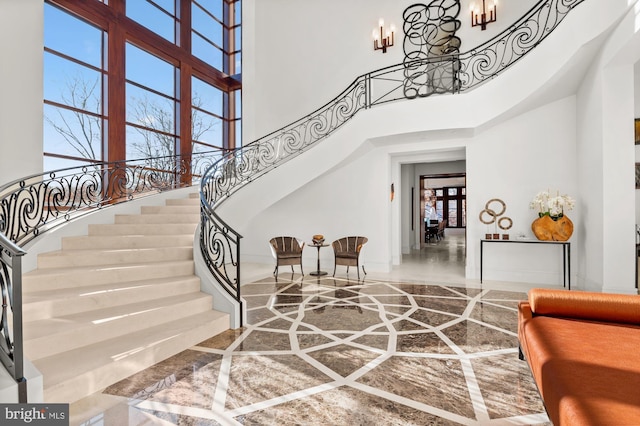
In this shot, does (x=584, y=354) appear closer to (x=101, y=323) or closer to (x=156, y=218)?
(x=101, y=323)

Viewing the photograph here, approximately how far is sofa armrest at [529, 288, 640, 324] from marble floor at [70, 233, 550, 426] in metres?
0.58

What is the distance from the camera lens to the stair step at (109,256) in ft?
12.6

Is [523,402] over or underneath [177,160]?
underneath

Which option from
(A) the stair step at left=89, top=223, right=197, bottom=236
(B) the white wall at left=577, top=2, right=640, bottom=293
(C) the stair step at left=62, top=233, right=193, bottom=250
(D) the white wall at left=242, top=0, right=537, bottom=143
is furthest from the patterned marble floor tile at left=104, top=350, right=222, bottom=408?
(D) the white wall at left=242, top=0, right=537, bottom=143


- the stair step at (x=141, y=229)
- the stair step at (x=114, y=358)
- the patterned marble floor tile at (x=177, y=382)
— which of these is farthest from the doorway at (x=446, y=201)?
the patterned marble floor tile at (x=177, y=382)

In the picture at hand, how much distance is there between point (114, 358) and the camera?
2615mm

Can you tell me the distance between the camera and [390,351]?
10.3 ft

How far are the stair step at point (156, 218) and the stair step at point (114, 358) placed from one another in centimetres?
244

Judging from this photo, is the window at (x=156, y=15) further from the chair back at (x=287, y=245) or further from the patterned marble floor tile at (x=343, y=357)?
the patterned marble floor tile at (x=343, y=357)

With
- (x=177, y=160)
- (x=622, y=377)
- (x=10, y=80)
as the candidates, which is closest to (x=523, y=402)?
(x=622, y=377)

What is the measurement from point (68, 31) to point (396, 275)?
8.07 meters

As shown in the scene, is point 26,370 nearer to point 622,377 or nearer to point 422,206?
point 622,377

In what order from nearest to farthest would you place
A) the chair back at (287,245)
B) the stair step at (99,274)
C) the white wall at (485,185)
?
the stair step at (99,274)
the white wall at (485,185)
the chair back at (287,245)

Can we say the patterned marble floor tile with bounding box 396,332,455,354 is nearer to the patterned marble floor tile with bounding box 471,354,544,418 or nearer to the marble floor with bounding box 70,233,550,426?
the marble floor with bounding box 70,233,550,426
